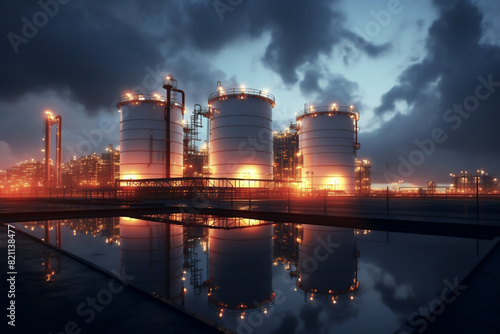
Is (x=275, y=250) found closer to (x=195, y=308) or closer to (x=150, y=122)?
(x=195, y=308)

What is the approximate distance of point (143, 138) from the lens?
111ft

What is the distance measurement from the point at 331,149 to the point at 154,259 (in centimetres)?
3360

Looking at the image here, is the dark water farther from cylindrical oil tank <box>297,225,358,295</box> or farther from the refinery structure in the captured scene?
the refinery structure

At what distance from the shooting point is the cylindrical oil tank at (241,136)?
3158 centimetres

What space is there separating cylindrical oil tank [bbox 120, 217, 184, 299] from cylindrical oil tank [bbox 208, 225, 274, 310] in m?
0.67

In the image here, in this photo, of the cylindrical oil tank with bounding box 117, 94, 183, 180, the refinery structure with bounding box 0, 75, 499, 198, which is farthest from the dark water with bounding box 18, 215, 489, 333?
the cylindrical oil tank with bounding box 117, 94, 183, 180

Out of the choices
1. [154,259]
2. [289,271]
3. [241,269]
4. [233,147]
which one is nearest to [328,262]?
[289,271]

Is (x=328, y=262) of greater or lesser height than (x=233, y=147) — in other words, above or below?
below

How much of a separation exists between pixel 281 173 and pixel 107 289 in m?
45.4

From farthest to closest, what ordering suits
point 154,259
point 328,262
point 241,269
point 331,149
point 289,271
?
point 331,149 < point 154,259 < point 328,262 < point 241,269 < point 289,271

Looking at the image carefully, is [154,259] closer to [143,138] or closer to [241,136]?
[241,136]

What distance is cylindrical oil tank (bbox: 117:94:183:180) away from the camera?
1320 inches

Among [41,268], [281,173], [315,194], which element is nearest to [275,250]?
[41,268]

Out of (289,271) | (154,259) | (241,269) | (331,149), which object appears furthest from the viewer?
(331,149)
